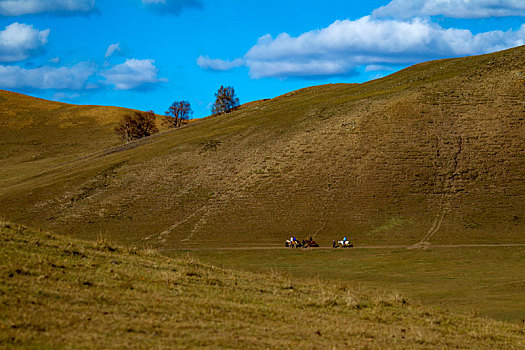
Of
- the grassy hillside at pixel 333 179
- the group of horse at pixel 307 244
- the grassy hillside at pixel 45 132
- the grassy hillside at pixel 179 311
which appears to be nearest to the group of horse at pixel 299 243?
the group of horse at pixel 307 244

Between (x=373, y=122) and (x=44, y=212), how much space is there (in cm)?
4360

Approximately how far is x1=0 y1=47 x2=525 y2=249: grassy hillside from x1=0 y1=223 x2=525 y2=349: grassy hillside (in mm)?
32149

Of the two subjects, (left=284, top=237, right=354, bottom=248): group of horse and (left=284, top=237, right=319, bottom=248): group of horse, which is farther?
Result: (left=284, top=237, right=319, bottom=248): group of horse

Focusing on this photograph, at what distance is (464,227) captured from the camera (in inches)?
2040

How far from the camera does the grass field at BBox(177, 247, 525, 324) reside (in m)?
23.1

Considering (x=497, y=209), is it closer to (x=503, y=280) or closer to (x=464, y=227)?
(x=464, y=227)

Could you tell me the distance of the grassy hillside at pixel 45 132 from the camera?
116688 millimetres

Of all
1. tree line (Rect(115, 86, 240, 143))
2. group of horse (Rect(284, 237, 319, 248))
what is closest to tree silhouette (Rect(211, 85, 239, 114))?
tree line (Rect(115, 86, 240, 143))

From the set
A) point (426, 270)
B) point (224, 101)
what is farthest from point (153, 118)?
point (426, 270)

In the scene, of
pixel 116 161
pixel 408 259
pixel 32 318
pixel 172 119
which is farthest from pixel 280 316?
pixel 172 119

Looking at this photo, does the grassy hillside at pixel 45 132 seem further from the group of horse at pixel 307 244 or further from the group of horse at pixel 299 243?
the group of horse at pixel 307 244

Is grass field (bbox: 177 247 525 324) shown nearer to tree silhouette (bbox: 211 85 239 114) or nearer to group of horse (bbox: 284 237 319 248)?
group of horse (bbox: 284 237 319 248)

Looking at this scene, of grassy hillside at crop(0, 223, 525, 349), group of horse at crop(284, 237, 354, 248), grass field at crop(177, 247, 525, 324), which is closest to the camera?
grassy hillside at crop(0, 223, 525, 349)

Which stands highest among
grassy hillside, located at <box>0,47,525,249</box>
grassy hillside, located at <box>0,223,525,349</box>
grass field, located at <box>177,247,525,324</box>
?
grassy hillside, located at <box>0,47,525,249</box>
